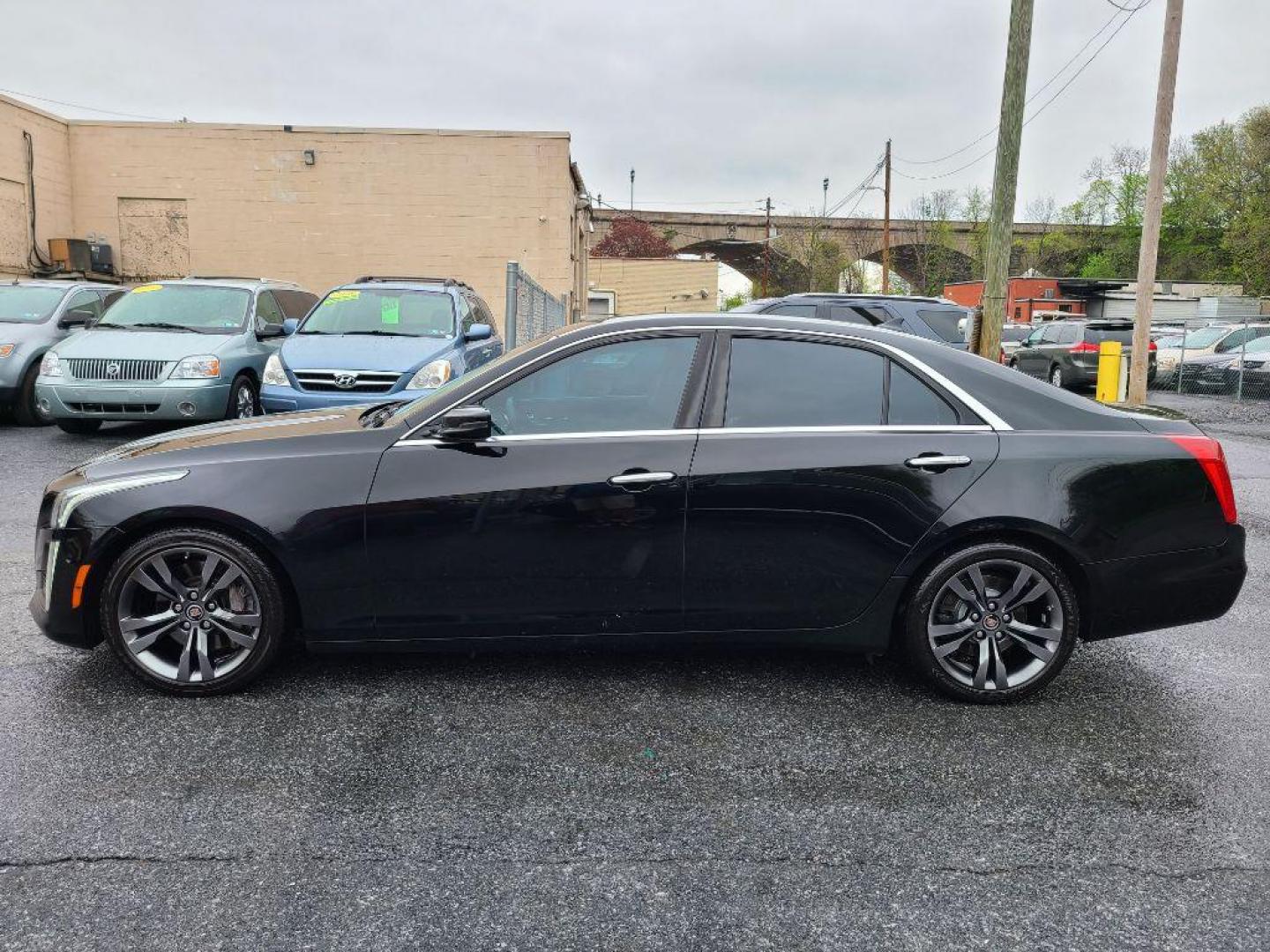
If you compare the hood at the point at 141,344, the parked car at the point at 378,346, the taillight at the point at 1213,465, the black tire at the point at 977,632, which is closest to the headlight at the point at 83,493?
the black tire at the point at 977,632

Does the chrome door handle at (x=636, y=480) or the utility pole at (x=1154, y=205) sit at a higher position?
the utility pole at (x=1154, y=205)

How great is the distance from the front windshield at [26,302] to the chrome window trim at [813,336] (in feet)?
33.1

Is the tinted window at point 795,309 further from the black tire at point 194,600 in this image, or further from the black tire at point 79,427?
the black tire at point 194,600

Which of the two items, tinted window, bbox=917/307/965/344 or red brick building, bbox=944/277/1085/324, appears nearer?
tinted window, bbox=917/307/965/344

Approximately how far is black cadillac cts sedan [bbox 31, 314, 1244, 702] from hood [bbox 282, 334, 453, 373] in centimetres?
524

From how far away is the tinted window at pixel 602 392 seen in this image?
395 centimetres

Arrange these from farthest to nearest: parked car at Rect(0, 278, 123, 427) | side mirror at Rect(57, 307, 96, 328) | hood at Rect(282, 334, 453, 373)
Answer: side mirror at Rect(57, 307, 96, 328) < parked car at Rect(0, 278, 123, 427) < hood at Rect(282, 334, 453, 373)

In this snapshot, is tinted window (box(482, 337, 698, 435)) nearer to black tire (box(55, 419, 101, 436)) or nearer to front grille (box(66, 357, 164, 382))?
front grille (box(66, 357, 164, 382))

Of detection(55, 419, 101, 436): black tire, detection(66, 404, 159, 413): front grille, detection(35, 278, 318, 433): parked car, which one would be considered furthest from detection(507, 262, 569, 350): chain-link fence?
detection(55, 419, 101, 436): black tire

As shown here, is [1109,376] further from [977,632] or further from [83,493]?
[83,493]

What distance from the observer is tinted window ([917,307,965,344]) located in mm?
13602

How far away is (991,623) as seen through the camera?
3.94 metres

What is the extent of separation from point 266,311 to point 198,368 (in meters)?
1.85

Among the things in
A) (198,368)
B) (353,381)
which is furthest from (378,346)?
(198,368)
